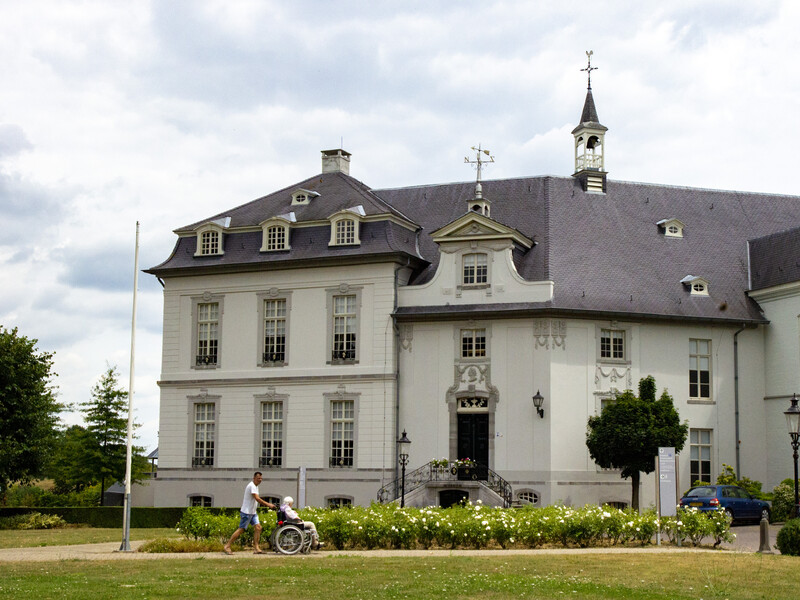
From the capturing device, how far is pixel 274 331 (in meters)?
39.2

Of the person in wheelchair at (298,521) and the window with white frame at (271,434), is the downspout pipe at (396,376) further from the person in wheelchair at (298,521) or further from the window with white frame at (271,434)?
the person in wheelchair at (298,521)

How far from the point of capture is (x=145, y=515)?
1320 inches

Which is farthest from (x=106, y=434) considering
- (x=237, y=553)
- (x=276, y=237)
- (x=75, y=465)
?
(x=237, y=553)

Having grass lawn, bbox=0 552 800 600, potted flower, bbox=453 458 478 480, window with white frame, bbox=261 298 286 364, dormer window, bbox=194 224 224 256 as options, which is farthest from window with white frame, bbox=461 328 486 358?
grass lawn, bbox=0 552 800 600

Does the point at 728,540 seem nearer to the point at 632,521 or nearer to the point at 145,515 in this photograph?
the point at 632,521

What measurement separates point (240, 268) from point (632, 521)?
66.3 ft

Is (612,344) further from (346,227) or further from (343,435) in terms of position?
(346,227)

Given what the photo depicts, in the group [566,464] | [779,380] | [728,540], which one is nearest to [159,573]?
[728,540]

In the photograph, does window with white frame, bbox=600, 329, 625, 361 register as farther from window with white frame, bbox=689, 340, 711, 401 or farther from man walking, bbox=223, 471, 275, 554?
man walking, bbox=223, 471, 275, 554

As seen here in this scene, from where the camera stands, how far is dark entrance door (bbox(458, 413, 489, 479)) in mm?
36344

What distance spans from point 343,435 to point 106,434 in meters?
17.6

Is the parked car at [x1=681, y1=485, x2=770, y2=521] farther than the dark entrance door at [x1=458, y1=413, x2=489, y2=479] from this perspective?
No

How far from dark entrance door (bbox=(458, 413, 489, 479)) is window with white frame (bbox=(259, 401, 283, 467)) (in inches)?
254

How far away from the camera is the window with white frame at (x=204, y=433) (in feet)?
129
